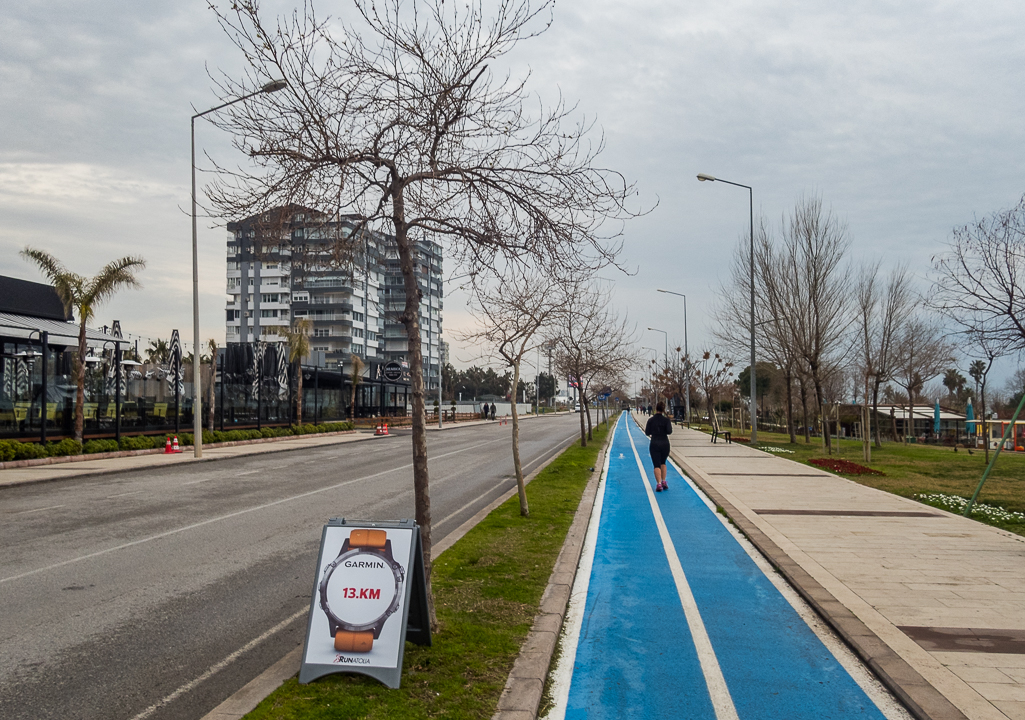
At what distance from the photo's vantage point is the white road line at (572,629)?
189 inches

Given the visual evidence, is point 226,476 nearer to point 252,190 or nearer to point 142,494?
point 142,494

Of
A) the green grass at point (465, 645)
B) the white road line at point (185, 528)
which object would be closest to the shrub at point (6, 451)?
the white road line at point (185, 528)

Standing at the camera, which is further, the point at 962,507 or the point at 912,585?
the point at 962,507

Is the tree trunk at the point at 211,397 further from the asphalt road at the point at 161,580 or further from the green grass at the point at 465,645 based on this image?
the green grass at the point at 465,645

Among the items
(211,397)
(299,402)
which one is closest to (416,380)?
(211,397)

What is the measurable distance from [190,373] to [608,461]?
20611 mm

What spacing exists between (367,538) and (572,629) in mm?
2235

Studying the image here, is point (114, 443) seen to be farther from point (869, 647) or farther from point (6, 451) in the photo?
point (869, 647)

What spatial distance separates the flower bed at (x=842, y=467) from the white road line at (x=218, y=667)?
1606 centimetres

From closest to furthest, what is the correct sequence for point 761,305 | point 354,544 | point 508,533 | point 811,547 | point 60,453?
point 354,544
point 811,547
point 508,533
point 60,453
point 761,305

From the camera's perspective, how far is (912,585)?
745cm

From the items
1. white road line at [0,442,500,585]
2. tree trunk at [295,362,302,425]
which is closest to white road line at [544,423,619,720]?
white road line at [0,442,500,585]

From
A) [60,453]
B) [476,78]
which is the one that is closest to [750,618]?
[476,78]

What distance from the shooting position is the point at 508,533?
402 inches
